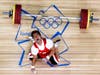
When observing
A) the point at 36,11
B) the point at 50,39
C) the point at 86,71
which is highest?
the point at 36,11

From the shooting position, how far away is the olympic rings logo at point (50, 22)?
2023 mm

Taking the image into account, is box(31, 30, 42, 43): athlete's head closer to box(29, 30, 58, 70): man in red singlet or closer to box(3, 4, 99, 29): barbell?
box(29, 30, 58, 70): man in red singlet

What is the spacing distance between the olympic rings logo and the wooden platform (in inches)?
1.6

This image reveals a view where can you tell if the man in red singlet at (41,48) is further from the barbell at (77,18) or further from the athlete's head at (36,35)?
the barbell at (77,18)

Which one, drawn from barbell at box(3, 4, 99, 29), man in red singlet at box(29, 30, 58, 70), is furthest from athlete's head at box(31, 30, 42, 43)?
barbell at box(3, 4, 99, 29)

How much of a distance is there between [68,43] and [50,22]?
172 mm

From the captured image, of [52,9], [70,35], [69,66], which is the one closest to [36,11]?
[52,9]

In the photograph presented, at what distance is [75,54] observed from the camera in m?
2.07

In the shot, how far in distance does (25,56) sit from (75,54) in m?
0.31

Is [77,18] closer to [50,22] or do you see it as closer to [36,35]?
[50,22]

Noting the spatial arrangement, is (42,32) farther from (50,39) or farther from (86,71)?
(86,71)

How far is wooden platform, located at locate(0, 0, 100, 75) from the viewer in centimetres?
203

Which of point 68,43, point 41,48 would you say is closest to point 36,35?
point 41,48

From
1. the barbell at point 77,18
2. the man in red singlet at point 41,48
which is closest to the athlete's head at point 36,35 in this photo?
the man in red singlet at point 41,48
